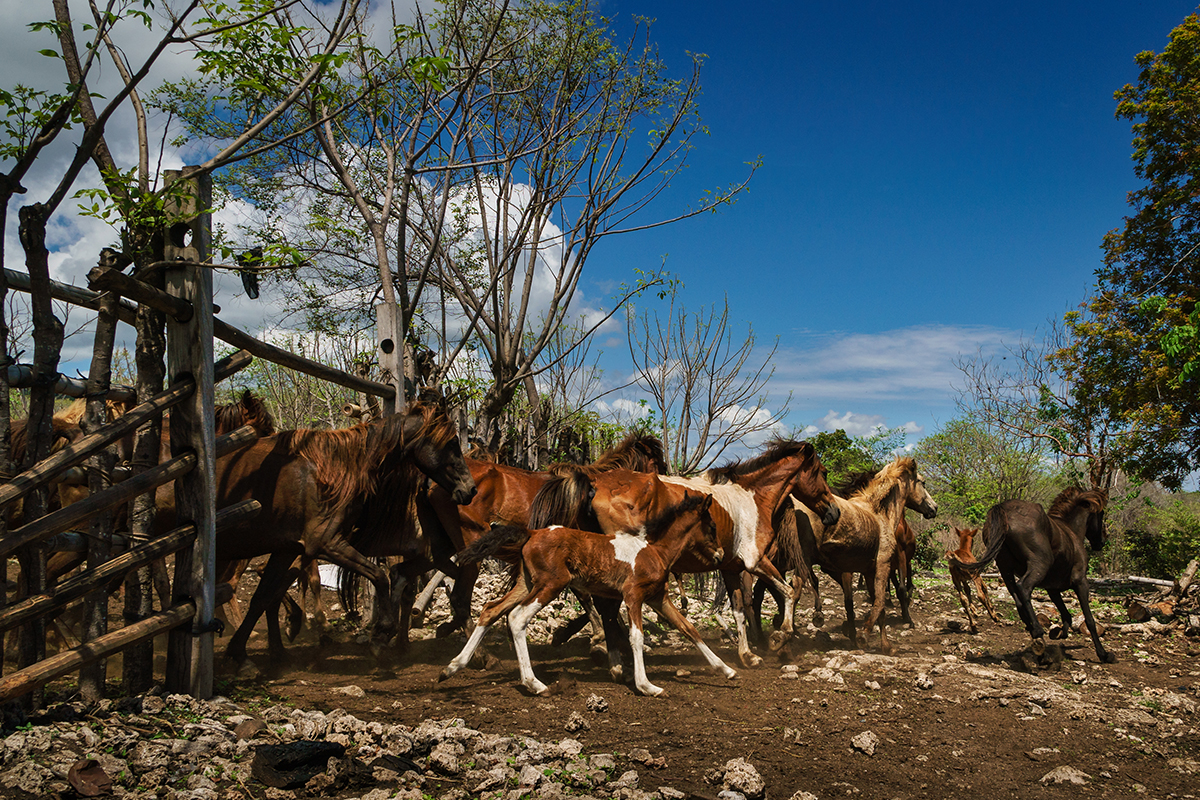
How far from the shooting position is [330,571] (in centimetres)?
995

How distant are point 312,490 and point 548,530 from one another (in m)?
2.04

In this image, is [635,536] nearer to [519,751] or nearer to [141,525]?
[519,751]

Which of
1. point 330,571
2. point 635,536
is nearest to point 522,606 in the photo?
point 635,536

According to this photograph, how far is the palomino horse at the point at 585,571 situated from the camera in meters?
5.80

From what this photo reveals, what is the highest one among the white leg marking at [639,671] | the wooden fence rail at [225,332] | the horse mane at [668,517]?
the wooden fence rail at [225,332]

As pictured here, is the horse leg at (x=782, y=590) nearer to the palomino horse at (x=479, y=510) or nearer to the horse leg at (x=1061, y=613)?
the palomino horse at (x=479, y=510)

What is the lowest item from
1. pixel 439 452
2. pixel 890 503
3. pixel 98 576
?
pixel 98 576

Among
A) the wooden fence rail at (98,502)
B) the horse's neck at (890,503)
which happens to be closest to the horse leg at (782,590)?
the horse's neck at (890,503)

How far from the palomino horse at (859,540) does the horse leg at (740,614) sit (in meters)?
1.82

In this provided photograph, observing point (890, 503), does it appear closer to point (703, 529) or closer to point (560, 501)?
point (703, 529)

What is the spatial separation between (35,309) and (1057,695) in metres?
7.59

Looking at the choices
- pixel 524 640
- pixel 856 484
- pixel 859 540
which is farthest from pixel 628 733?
pixel 856 484

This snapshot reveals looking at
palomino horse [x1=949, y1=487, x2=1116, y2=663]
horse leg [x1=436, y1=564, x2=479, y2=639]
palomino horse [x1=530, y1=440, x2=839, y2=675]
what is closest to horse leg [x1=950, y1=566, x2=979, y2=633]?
palomino horse [x1=949, y1=487, x2=1116, y2=663]

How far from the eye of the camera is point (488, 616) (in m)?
5.82
